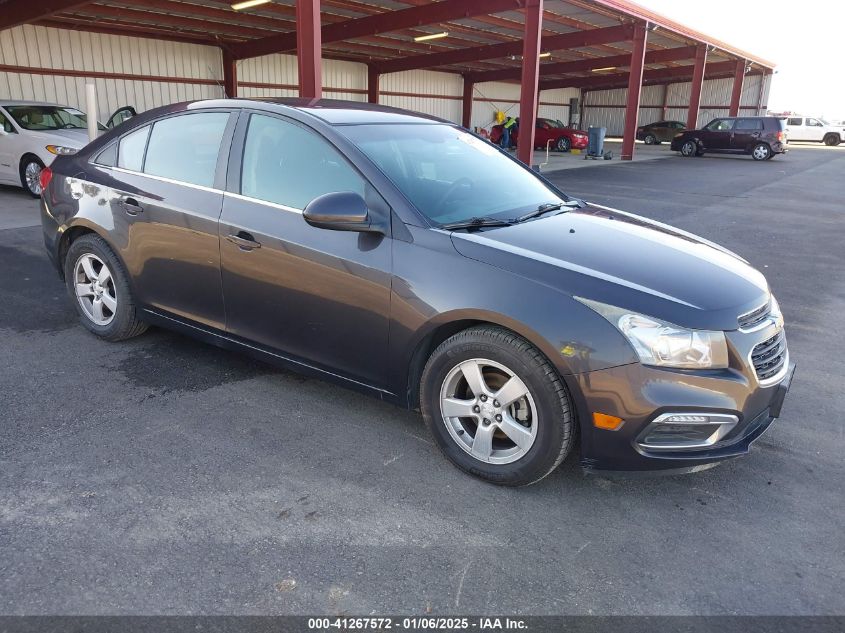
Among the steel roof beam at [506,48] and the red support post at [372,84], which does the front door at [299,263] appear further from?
the red support post at [372,84]

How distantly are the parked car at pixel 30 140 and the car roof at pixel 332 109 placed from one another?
8079 mm

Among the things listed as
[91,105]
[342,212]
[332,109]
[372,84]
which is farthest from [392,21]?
[342,212]

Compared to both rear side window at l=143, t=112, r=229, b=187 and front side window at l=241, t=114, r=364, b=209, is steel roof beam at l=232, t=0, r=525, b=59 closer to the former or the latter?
rear side window at l=143, t=112, r=229, b=187

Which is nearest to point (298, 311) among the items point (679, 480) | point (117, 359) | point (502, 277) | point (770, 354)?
point (502, 277)

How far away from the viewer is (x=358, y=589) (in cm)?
229

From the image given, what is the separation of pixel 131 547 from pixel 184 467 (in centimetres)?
59

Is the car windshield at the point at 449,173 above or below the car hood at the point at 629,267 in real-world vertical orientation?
above

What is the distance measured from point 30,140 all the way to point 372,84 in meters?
19.4

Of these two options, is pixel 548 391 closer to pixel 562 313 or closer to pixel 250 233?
pixel 562 313

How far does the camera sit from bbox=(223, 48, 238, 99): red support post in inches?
880

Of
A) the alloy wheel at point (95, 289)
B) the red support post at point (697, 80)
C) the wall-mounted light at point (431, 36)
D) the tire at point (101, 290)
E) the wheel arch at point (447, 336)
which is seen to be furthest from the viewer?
the red support post at point (697, 80)

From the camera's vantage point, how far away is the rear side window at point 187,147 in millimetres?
3770

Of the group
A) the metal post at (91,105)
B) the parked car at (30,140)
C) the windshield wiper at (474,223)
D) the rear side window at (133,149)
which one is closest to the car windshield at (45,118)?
the parked car at (30,140)

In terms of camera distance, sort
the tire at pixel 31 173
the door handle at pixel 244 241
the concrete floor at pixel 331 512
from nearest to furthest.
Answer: the concrete floor at pixel 331 512 → the door handle at pixel 244 241 → the tire at pixel 31 173
